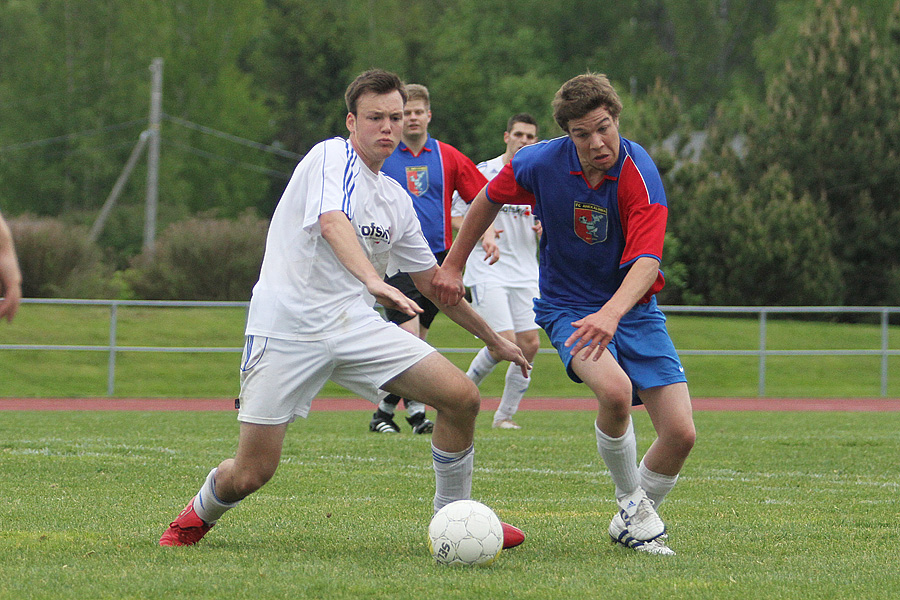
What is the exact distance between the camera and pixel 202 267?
2081cm

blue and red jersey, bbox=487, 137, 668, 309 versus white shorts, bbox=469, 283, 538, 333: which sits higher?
blue and red jersey, bbox=487, 137, 668, 309

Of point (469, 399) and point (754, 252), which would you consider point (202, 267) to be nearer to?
point (754, 252)

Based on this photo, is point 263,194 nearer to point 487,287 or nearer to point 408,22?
point 408,22

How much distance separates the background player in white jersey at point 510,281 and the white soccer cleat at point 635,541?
4823mm

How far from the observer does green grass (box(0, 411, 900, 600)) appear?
13.6ft

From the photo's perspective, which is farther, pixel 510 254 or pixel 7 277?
pixel 510 254

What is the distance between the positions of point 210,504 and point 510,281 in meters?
5.79

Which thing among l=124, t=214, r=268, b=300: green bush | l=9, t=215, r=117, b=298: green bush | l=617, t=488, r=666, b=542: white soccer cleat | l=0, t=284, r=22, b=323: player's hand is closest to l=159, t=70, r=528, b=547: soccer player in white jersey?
l=617, t=488, r=666, b=542: white soccer cleat

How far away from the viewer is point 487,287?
33.3ft

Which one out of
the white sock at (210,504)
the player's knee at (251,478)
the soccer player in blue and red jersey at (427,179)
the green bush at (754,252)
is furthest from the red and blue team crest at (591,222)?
the green bush at (754,252)

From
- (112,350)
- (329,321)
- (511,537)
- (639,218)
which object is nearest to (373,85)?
(329,321)

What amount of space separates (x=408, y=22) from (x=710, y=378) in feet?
129

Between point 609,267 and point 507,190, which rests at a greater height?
point 507,190

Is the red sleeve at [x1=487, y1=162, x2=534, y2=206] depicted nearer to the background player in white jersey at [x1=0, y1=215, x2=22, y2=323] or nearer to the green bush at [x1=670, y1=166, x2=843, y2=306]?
the background player in white jersey at [x1=0, y1=215, x2=22, y2=323]
